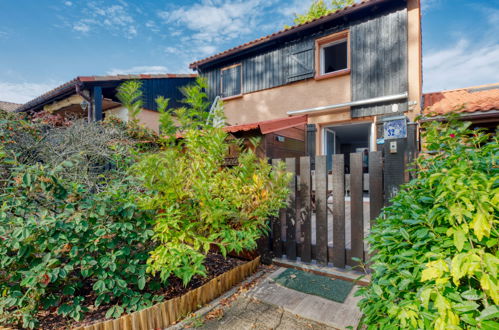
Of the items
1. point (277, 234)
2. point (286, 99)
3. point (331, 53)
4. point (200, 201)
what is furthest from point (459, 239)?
point (331, 53)

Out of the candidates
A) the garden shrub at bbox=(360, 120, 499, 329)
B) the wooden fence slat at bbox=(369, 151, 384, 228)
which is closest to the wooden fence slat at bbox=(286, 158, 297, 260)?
the wooden fence slat at bbox=(369, 151, 384, 228)

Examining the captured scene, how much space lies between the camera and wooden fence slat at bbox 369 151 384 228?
247 centimetres

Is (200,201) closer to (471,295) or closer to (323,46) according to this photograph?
(471,295)

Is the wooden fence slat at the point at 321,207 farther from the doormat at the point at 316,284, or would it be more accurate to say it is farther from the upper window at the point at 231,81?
the upper window at the point at 231,81

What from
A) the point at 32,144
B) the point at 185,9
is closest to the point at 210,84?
the point at 185,9

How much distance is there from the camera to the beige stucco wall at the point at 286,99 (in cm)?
697

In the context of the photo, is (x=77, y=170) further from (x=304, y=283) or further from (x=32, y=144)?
(x=304, y=283)

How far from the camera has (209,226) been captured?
7.57 feet

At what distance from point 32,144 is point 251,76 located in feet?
22.2

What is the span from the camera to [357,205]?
2576 millimetres

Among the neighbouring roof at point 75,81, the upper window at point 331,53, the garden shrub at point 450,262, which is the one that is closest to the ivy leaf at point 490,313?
the garden shrub at point 450,262

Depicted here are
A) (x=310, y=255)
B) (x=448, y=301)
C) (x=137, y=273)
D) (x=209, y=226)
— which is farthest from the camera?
(x=310, y=255)

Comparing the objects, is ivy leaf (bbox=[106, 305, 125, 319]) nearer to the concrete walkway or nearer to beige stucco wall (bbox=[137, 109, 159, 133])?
the concrete walkway

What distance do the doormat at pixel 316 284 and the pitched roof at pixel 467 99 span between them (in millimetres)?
5076
